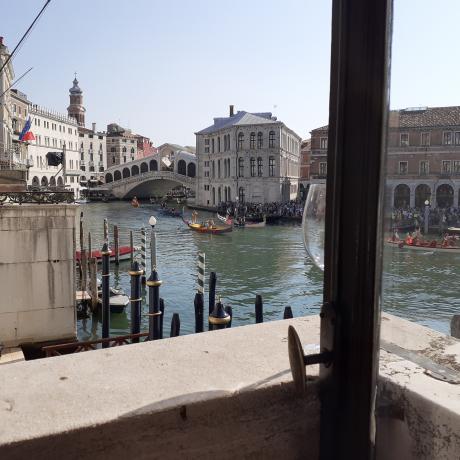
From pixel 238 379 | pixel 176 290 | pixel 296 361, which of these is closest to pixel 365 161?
pixel 296 361

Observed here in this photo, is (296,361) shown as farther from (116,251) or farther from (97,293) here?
(116,251)

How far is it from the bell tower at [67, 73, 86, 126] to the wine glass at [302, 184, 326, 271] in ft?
202

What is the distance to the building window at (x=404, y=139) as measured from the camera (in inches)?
32.3

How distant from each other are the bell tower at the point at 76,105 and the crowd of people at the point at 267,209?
3525 centimetres

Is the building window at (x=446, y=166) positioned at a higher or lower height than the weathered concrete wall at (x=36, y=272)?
higher

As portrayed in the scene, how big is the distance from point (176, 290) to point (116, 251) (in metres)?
2.99

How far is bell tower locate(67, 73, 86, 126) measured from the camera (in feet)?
194

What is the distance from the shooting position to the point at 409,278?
1064mm

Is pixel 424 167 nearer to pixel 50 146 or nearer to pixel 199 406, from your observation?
pixel 199 406

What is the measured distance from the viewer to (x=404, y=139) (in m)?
0.83

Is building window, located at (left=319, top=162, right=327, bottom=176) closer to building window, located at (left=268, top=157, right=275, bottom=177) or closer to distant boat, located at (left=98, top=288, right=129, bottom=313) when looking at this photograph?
distant boat, located at (left=98, top=288, right=129, bottom=313)

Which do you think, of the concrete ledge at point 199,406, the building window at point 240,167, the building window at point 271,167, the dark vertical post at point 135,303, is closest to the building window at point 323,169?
the concrete ledge at point 199,406

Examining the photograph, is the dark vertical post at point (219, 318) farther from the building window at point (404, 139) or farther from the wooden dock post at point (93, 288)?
the building window at point (404, 139)

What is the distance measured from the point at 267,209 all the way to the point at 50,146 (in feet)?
75.2
